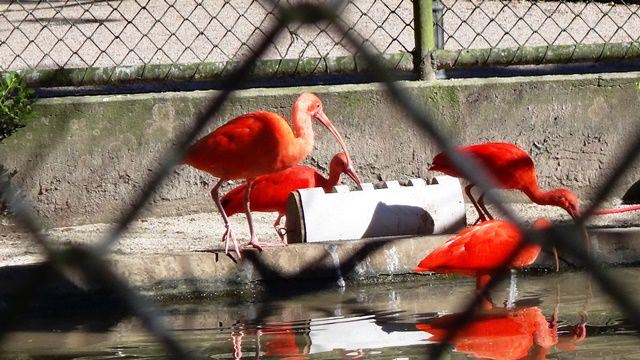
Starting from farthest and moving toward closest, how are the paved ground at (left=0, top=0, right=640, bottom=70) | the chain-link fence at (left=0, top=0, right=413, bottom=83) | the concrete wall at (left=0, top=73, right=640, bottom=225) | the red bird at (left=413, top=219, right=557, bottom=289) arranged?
the paved ground at (left=0, top=0, right=640, bottom=70)
the chain-link fence at (left=0, top=0, right=413, bottom=83)
the concrete wall at (left=0, top=73, right=640, bottom=225)
the red bird at (left=413, top=219, right=557, bottom=289)

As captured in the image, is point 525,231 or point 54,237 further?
point 54,237

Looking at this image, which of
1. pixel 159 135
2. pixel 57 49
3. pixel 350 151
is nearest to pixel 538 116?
pixel 350 151

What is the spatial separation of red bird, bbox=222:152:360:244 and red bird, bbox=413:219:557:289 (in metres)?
0.91

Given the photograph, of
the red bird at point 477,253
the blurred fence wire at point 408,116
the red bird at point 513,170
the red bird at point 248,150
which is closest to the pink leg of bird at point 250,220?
the red bird at point 248,150

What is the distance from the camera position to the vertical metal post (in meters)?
5.77

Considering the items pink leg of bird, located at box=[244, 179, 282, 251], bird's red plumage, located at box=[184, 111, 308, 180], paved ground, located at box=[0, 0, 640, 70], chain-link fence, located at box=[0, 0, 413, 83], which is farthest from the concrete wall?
paved ground, located at box=[0, 0, 640, 70]

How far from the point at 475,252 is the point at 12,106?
227cm

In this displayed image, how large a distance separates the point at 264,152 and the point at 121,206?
1.32m

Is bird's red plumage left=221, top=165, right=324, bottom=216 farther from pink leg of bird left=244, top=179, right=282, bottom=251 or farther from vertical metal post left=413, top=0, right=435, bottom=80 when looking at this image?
vertical metal post left=413, top=0, right=435, bottom=80

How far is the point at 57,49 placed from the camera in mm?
10492

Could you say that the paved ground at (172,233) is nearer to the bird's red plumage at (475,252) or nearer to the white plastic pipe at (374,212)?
the white plastic pipe at (374,212)

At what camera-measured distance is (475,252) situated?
166 inches

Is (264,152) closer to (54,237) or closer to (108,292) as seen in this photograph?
(108,292)

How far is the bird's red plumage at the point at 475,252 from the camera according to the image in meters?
4.19
